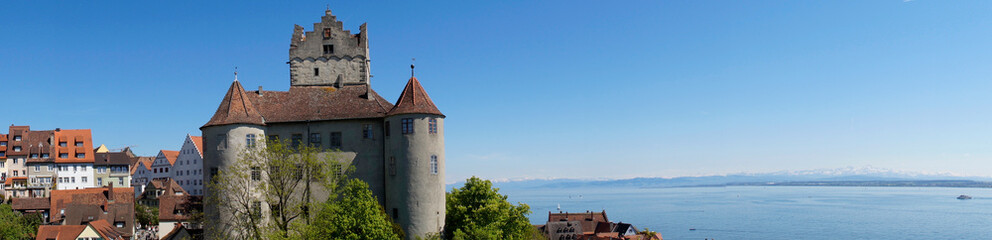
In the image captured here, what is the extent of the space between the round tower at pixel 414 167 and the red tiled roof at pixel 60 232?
4108cm

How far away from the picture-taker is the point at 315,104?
147ft

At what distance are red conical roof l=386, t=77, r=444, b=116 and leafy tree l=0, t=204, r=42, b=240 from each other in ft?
144

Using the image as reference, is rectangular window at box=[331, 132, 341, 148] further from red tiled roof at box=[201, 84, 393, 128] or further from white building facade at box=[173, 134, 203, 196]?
white building facade at box=[173, 134, 203, 196]

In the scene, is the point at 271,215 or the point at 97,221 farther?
the point at 97,221

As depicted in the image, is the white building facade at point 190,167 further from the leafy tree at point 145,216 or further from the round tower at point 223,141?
the round tower at point 223,141

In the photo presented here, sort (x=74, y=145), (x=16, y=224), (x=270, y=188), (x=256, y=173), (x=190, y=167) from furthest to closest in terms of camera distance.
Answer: (x=190, y=167) < (x=74, y=145) < (x=16, y=224) < (x=256, y=173) < (x=270, y=188)

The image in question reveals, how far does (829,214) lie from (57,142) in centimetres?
17987

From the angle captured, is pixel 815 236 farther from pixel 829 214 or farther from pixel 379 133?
pixel 379 133

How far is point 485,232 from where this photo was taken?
137ft

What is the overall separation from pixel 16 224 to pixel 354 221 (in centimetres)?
4672

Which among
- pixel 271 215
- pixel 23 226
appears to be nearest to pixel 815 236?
pixel 271 215

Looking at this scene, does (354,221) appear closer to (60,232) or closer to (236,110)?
(236,110)

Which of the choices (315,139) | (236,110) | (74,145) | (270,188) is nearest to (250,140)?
(236,110)

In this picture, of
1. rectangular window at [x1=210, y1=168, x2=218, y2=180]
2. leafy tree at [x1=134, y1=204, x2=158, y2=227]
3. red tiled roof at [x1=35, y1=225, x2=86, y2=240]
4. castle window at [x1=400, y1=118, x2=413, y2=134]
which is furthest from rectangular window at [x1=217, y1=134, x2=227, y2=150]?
leafy tree at [x1=134, y1=204, x2=158, y2=227]
